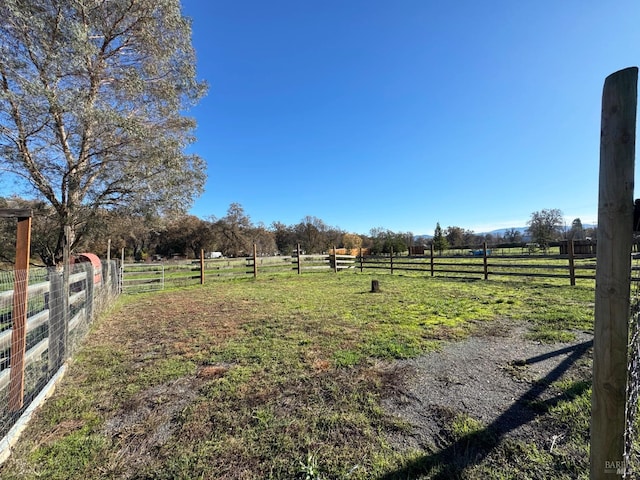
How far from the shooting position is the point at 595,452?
1.16 m

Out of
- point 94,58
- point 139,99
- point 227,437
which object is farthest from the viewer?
point 139,99

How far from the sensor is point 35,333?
293 centimetres

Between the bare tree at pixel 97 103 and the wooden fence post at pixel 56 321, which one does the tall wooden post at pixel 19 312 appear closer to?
the wooden fence post at pixel 56 321

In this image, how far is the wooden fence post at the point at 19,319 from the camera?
88.9 inches

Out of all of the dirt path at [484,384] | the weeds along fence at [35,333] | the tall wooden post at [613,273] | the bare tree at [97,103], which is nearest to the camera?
the tall wooden post at [613,273]

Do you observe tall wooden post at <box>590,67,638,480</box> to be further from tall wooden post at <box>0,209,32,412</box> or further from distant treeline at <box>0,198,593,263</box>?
distant treeline at <box>0,198,593,263</box>

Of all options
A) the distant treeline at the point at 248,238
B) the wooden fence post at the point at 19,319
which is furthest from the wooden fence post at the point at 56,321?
the distant treeline at the point at 248,238

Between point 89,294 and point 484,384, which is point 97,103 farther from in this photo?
point 484,384

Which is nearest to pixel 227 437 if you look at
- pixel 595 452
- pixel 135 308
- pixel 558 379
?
pixel 595 452

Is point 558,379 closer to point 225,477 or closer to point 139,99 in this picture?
point 225,477

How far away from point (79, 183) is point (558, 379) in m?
11.7

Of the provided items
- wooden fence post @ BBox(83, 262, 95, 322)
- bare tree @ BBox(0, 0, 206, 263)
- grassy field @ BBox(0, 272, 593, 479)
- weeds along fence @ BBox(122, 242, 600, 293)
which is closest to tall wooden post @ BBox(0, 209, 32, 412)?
grassy field @ BBox(0, 272, 593, 479)

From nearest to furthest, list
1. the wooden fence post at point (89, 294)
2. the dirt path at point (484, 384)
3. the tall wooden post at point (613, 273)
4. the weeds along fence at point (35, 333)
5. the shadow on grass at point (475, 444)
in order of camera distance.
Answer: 1. the tall wooden post at point (613, 273)
2. the shadow on grass at point (475, 444)
3. the dirt path at point (484, 384)
4. the weeds along fence at point (35, 333)
5. the wooden fence post at point (89, 294)

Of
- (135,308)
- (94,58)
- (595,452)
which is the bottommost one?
(135,308)
